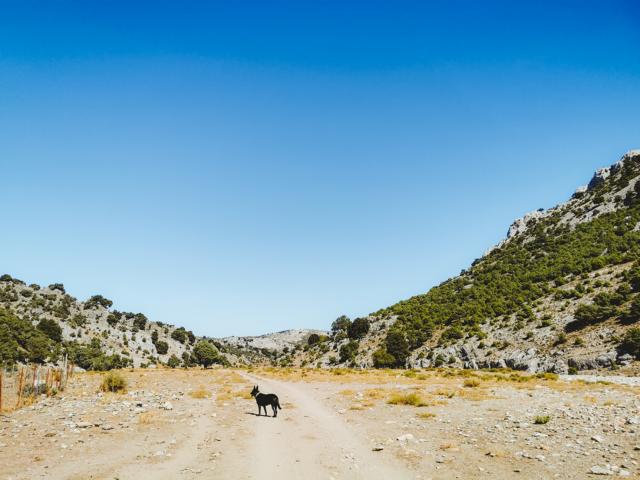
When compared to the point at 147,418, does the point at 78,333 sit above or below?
above

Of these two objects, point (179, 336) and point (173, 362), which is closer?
point (173, 362)

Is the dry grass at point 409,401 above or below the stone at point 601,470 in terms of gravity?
below

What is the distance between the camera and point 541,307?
58219mm

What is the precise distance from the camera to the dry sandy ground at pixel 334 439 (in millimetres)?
10211

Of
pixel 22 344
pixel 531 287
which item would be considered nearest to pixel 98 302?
pixel 22 344

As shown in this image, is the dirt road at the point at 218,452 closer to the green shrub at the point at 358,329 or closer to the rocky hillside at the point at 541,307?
the rocky hillside at the point at 541,307

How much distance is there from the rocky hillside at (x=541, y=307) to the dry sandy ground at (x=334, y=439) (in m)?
26.6

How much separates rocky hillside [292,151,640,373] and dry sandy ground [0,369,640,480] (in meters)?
26.6

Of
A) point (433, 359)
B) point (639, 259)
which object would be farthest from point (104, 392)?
point (639, 259)

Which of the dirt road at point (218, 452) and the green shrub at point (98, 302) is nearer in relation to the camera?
Result: the dirt road at point (218, 452)

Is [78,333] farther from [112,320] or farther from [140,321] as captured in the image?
[140,321]

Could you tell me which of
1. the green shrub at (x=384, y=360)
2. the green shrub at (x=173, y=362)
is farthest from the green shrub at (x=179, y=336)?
the green shrub at (x=384, y=360)

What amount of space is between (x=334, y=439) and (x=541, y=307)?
183ft

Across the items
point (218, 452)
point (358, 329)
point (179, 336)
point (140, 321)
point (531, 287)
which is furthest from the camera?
point (179, 336)
